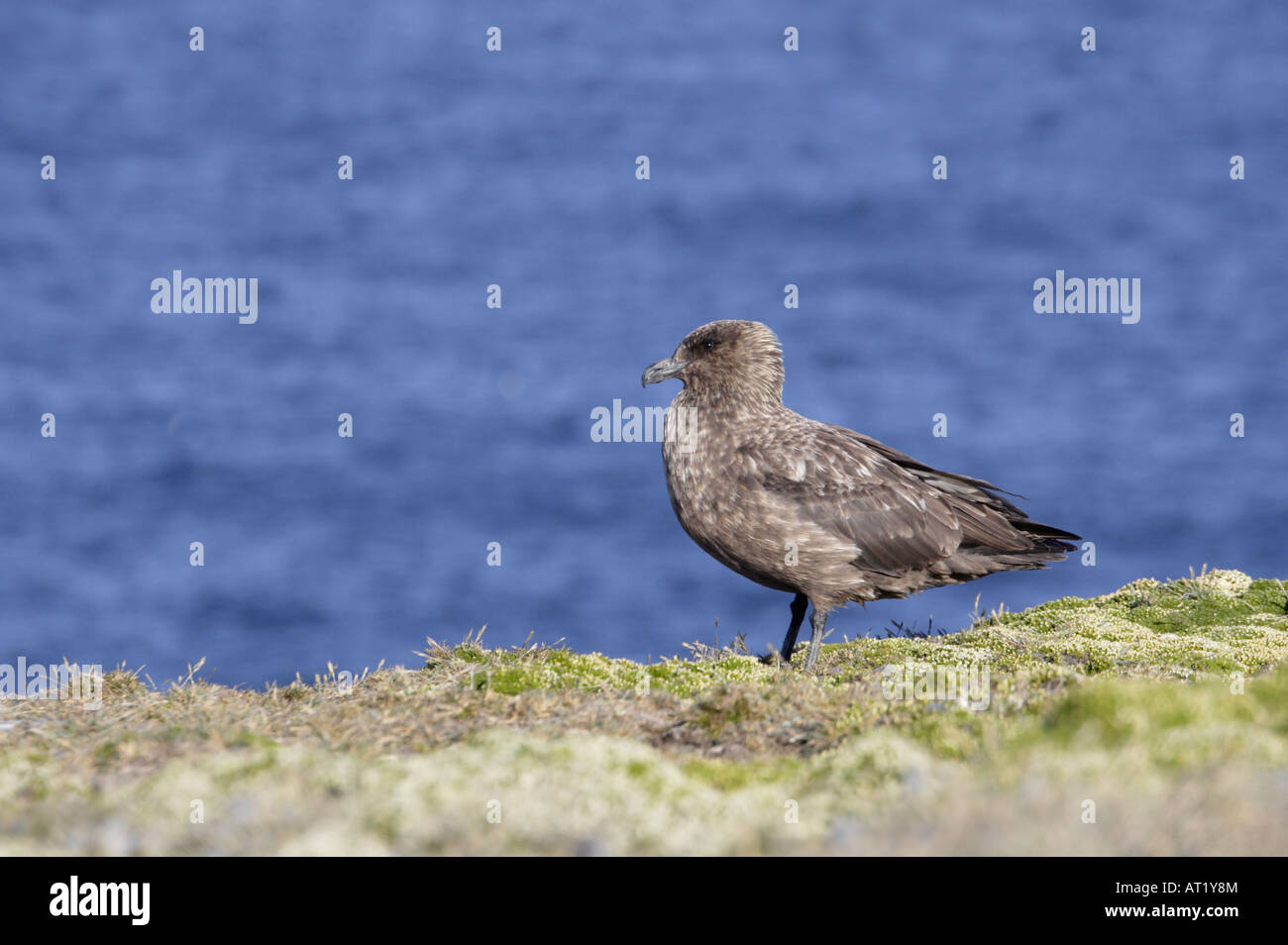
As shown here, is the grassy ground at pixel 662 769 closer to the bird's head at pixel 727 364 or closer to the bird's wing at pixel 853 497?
the bird's wing at pixel 853 497

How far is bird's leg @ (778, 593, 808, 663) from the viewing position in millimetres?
9297

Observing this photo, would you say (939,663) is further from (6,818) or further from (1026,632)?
(6,818)

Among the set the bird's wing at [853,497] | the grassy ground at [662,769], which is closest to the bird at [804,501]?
the bird's wing at [853,497]

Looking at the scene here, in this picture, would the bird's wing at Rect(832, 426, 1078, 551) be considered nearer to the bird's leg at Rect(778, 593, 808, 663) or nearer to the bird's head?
the bird's head

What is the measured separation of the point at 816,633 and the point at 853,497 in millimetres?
1474

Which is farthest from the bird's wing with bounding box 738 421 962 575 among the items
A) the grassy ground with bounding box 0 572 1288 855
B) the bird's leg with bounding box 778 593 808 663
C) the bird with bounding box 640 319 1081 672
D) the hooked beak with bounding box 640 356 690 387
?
the grassy ground with bounding box 0 572 1288 855

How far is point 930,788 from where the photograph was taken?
405 centimetres

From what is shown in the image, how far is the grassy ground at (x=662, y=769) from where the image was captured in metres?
3.66

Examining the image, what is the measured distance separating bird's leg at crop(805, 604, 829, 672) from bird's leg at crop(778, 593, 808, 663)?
0.23 metres

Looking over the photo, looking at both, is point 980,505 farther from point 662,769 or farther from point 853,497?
point 662,769

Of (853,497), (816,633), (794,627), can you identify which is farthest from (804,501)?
(816,633)
